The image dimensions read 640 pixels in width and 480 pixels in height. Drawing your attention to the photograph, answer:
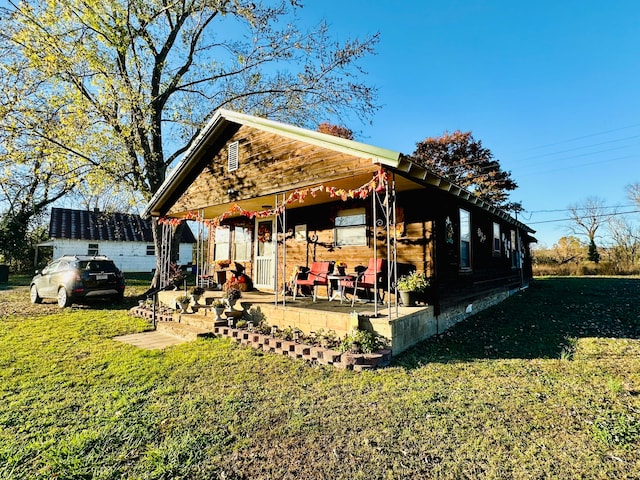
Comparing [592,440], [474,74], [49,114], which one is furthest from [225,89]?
[592,440]

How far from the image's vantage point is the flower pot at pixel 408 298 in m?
6.65

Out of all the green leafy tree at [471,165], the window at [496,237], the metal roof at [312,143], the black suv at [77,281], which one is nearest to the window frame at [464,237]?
the metal roof at [312,143]

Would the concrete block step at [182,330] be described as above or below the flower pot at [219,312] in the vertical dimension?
below

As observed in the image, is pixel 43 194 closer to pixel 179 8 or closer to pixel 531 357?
pixel 179 8

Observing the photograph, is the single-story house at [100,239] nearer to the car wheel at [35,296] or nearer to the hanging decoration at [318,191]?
the car wheel at [35,296]

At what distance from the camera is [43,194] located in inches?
802

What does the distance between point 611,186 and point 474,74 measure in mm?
28939

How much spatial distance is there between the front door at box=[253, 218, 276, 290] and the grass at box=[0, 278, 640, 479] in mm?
4564

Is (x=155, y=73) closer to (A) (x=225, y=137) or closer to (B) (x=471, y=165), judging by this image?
(A) (x=225, y=137)

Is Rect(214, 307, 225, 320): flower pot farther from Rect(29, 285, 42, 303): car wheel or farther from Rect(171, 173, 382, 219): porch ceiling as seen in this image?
Rect(29, 285, 42, 303): car wheel

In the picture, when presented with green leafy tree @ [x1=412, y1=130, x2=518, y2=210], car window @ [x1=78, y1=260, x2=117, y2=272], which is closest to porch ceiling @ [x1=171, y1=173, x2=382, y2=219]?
car window @ [x1=78, y1=260, x2=117, y2=272]

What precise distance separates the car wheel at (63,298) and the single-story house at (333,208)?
3616 mm

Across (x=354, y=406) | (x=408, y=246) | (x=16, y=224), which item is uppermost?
(x=16, y=224)

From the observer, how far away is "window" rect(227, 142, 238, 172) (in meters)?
9.05
